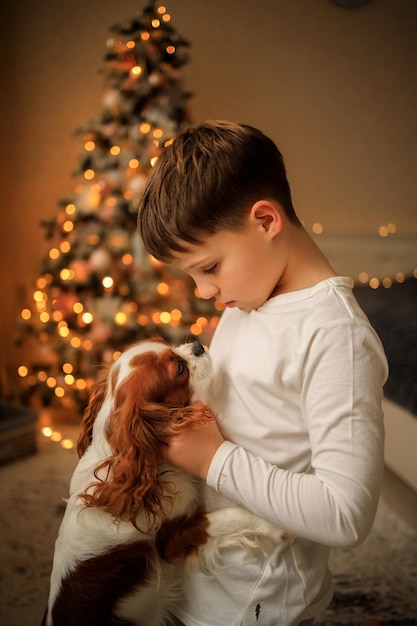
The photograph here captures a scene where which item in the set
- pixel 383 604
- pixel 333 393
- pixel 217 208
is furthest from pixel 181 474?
pixel 383 604

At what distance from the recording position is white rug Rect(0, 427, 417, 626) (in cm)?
163

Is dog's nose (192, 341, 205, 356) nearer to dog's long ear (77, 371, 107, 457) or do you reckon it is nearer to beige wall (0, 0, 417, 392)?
dog's long ear (77, 371, 107, 457)

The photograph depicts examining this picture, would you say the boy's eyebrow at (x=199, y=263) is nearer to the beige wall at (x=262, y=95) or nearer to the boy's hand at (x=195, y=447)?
the boy's hand at (x=195, y=447)

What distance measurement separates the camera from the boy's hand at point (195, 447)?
935 mm

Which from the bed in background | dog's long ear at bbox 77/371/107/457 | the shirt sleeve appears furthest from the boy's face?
the bed in background

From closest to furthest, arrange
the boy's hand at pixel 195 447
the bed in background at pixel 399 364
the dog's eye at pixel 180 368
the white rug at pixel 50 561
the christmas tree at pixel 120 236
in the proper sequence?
the boy's hand at pixel 195 447 → the dog's eye at pixel 180 368 → the white rug at pixel 50 561 → the bed in background at pixel 399 364 → the christmas tree at pixel 120 236

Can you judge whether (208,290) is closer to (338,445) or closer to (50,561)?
(338,445)

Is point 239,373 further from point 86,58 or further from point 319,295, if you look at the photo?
point 86,58

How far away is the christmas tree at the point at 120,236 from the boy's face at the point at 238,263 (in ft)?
6.20

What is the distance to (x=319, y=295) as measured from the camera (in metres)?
0.92

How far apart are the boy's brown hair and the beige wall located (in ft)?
8.94

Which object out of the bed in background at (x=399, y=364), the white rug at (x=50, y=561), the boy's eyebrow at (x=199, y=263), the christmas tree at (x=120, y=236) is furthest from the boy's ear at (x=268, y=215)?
the christmas tree at (x=120, y=236)

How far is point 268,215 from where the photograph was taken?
36.4 inches

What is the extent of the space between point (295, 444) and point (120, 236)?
82.1 inches
